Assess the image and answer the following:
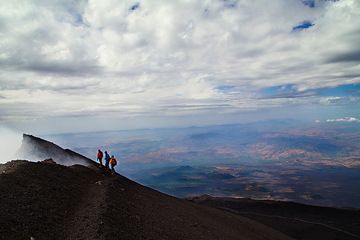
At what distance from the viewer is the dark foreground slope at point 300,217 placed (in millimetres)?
65562

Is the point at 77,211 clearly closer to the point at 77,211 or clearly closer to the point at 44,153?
the point at 77,211

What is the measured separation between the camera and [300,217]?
7925 cm

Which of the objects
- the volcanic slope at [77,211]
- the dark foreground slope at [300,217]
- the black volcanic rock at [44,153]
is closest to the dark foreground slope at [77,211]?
the volcanic slope at [77,211]

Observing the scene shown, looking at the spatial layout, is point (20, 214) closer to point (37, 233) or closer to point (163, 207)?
point (37, 233)

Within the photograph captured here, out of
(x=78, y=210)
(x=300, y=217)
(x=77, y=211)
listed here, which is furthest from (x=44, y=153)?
(x=300, y=217)

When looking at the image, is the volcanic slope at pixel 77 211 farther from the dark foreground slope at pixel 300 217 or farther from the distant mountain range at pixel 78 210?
the dark foreground slope at pixel 300 217

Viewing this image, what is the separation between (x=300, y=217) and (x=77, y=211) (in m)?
72.3

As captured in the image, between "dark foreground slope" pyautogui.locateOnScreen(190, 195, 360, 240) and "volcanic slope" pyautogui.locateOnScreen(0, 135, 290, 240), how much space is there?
44338mm

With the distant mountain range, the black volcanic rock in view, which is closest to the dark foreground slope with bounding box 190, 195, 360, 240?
the distant mountain range

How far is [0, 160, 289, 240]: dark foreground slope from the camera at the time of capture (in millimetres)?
18150

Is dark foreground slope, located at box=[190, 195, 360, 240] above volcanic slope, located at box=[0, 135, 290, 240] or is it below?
below

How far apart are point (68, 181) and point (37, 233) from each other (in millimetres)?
11990

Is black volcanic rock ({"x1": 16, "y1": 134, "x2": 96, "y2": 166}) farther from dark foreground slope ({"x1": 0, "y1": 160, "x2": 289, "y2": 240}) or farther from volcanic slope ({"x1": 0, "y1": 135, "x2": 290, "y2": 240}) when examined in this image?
volcanic slope ({"x1": 0, "y1": 135, "x2": 290, "y2": 240})

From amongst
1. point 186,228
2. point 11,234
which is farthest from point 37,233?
point 186,228
